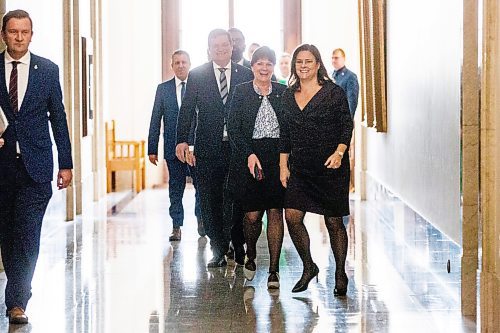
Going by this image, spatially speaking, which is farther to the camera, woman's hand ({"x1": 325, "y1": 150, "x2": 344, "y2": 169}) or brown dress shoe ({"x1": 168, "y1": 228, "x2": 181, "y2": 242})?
brown dress shoe ({"x1": 168, "y1": 228, "x2": 181, "y2": 242})

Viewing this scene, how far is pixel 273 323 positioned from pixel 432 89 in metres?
2.99

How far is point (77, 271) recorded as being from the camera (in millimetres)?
8961

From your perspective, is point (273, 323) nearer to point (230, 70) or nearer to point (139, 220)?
point (230, 70)

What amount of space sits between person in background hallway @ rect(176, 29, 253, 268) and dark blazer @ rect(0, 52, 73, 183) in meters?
2.07

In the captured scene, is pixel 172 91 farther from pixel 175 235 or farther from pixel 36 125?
pixel 36 125

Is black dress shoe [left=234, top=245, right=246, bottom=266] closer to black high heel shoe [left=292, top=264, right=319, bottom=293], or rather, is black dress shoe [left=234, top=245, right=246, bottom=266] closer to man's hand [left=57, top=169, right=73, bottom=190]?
black high heel shoe [left=292, top=264, right=319, bottom=293]

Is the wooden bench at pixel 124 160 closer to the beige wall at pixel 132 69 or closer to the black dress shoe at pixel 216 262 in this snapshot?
the beige wall at pixel 132 69

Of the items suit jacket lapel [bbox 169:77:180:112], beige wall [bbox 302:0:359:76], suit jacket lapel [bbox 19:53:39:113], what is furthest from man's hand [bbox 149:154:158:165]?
beige wall [bbox 302:0:359:76]

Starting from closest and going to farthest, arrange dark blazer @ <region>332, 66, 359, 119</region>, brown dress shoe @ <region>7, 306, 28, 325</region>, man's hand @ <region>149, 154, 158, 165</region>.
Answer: brown dress shoe @ <region>7, 306, 28, 325</region> → man's hand @ <region>149, 154, 158, 165</region> → dark blazer @ <region>332, 66, 359, 119</region>

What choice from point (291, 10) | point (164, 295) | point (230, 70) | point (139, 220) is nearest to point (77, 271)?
point (164, 295)

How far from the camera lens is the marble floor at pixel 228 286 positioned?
A: 691 centimetres

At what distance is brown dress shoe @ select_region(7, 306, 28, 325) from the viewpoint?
6.85 metres

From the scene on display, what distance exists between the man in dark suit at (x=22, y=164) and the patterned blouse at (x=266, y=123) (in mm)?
1781

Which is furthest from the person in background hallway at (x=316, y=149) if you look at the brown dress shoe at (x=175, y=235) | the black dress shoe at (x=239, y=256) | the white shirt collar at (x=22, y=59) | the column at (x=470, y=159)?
the brown dress shoe at (x=175, y=235)
